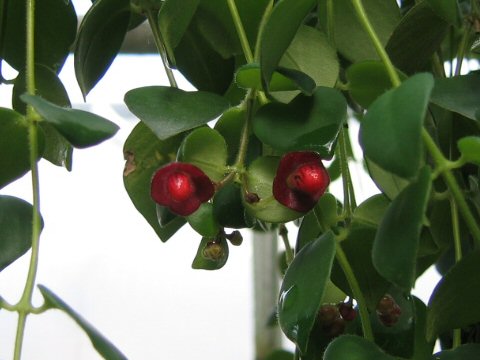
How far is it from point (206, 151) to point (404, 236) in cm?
14

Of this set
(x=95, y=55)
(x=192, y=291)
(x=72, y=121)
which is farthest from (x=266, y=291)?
(x=72, y=121)

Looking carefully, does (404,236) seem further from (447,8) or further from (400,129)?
(447,8)

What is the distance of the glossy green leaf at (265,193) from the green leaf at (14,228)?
115mm

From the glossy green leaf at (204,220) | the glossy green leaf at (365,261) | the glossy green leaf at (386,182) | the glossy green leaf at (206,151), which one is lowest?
the glossy green leaf at (365,261)

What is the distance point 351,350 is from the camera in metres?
0.37

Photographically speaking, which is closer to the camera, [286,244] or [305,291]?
[305,291]

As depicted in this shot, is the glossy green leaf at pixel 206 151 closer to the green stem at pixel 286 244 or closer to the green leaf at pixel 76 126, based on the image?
the green leaf at pixel 76 126

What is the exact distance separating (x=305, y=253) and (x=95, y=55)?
212 millimetres

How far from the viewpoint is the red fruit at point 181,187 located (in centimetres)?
38

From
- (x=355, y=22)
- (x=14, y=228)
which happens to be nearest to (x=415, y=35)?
(x=355, y=22)

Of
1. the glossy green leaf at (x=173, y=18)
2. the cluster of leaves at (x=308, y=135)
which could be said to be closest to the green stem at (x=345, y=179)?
the cluster of leaves at (x=308, y=135)

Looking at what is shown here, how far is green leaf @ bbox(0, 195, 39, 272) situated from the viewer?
1.35 feet

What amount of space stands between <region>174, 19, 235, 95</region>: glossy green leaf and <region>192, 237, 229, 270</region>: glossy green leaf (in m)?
0.11

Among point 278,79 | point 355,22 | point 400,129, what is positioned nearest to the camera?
point 400,129
